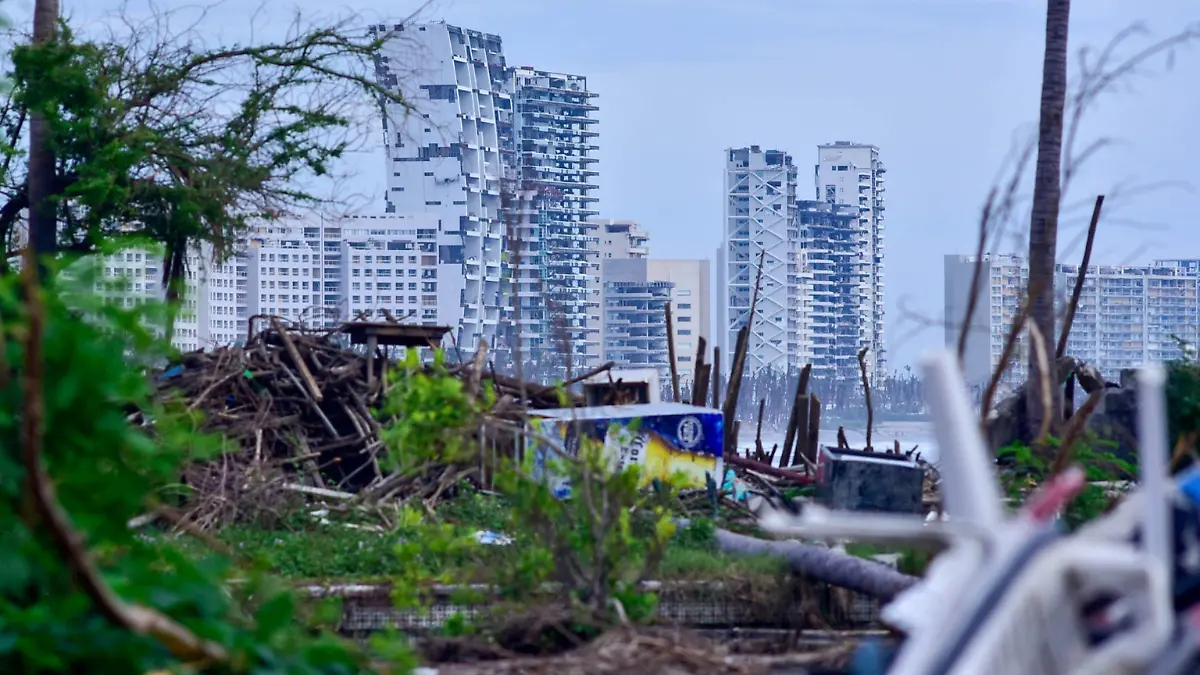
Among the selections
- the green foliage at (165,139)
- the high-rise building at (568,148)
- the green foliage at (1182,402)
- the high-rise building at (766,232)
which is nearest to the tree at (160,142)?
the green foliage at (165,139)

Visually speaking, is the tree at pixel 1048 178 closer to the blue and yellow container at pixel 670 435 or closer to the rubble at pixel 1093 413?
the rubble at pixel 1093 413

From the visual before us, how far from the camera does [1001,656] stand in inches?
134

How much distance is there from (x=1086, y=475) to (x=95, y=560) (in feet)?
21.2

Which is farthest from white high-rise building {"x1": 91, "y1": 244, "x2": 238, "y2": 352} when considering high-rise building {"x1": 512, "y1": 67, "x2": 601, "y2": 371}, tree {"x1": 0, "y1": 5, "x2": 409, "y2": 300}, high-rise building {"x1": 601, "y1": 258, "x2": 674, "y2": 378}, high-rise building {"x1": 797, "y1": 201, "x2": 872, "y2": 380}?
high-rise building {"x1": 797, "y1": 201, "x2": 872, "y2": 380}

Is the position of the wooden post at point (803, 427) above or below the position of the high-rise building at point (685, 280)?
below

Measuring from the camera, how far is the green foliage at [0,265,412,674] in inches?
168

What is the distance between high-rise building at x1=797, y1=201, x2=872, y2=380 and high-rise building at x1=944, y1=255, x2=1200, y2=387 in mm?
42776

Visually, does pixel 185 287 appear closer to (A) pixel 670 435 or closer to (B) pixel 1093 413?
(A) pixel 670 435

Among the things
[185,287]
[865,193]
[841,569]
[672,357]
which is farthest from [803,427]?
[865,193]

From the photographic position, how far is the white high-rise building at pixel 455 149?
20.2m

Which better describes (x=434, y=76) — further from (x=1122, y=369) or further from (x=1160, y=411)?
(x=1160, y=411)

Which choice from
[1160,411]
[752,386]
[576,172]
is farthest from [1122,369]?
[576,172]

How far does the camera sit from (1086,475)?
30.7 ft

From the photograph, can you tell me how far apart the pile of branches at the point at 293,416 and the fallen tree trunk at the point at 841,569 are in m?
4.48
